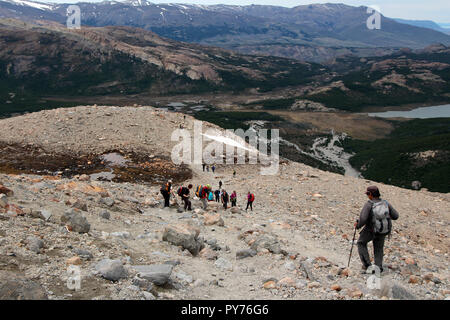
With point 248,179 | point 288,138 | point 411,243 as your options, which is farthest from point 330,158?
point 411,243

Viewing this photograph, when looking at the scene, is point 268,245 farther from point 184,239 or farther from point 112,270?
point 112,270

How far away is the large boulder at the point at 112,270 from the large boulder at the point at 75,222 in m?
3.03

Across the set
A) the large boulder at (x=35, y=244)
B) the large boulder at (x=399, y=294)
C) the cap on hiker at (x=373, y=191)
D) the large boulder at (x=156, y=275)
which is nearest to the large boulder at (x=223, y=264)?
the large boulder at (x=156, y=275)

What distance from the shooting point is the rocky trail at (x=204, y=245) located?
8461 millimetres

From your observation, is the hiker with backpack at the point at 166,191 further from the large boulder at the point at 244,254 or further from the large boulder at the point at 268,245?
the large boulder at the point at 244,254

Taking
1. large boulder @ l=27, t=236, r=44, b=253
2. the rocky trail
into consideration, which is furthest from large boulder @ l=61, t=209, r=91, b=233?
large boulder @ l=27, t=236, r=44, b=253

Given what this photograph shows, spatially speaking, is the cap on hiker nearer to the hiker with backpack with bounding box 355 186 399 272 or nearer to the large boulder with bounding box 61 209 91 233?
the hiker with backpack with bounding box 355 186 399 272

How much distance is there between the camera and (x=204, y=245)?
13.2 meters

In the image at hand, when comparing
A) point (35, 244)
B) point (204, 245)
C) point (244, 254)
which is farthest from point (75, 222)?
point (244, 254)

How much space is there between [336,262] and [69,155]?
2452 cm

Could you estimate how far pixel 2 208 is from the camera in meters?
11.2

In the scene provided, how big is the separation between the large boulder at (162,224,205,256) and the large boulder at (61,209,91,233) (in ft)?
8.71

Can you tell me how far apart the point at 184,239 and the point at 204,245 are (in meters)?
1.13
